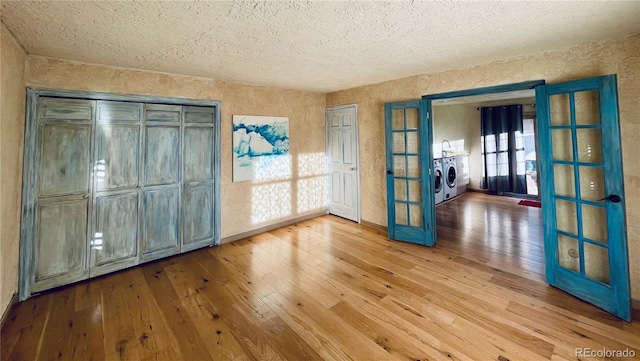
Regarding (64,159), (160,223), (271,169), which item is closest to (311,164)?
(271,169)

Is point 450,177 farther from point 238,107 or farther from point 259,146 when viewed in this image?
point 238,107

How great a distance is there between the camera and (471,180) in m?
7.40

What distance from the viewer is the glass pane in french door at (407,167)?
3.71 meters

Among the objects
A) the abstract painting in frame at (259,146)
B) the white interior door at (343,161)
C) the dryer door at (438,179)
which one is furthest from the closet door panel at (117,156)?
the dryer door at (438,179)

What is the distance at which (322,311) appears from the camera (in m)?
2.26

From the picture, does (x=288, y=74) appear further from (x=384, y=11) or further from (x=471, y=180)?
(x=471, y=180)

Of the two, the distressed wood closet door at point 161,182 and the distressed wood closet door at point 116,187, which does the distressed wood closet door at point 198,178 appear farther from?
the distressed wood closet door at point 116,187

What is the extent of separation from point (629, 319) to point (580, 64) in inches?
88.8

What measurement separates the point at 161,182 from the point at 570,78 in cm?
469

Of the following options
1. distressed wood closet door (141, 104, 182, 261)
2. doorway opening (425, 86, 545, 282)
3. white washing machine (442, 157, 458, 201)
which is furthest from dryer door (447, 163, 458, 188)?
distressed wood closet door (141, 104, 182, 261)

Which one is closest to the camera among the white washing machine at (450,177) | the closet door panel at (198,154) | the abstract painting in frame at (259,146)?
the closet door panel at (198,154)

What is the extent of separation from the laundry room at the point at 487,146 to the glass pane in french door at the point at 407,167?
8.97ft
